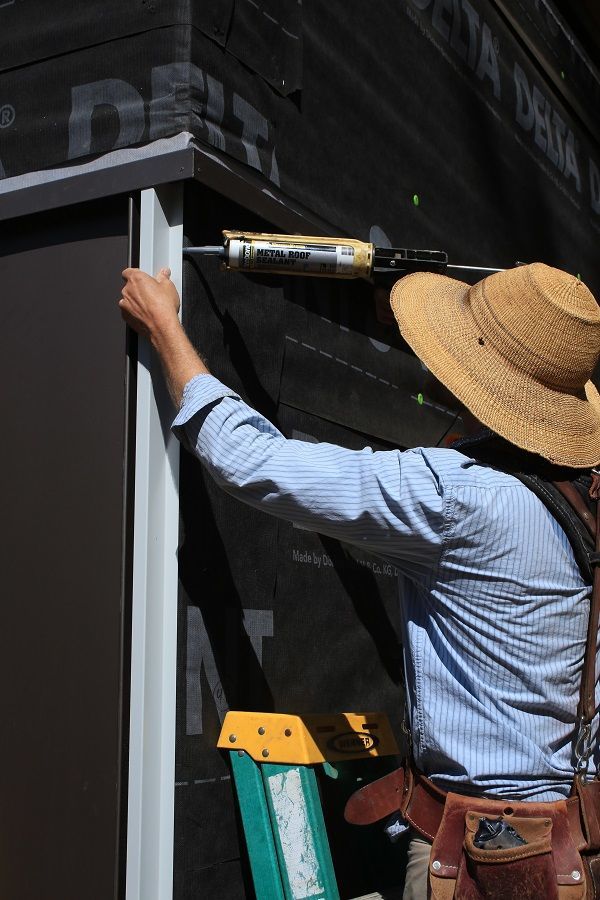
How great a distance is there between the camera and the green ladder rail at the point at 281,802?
2406 mm

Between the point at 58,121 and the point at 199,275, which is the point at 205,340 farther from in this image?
the point at 58,121

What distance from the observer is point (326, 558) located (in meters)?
3.06

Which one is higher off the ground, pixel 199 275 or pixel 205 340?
pixel 199 275

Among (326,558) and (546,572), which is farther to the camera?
(326,558)

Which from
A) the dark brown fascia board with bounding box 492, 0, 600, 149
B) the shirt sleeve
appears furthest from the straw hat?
A: the dark brown fascia board with bounding box 492, 0, 600, 149

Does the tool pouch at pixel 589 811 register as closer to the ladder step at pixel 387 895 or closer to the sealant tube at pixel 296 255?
the ladder step at pixel 387 895

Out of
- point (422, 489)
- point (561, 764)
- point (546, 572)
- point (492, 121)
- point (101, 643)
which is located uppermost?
point (492, 121)

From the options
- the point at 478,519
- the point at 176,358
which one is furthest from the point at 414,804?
the point at 176,358

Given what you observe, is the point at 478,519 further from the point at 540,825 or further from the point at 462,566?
the point at 540,825

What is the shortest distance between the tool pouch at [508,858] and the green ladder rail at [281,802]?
1.37 feet

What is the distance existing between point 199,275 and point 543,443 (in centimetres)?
94

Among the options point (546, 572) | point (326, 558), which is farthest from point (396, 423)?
point (546, 572)

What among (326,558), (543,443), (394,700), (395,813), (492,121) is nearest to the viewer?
(543,443)

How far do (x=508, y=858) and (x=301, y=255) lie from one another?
55.1 inches
